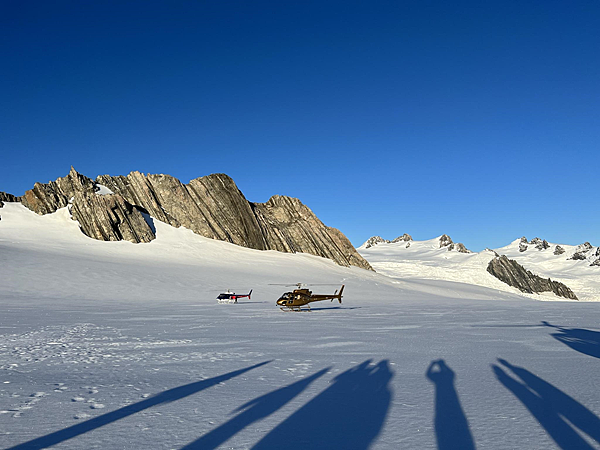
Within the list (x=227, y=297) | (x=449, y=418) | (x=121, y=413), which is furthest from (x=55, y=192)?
(x=449, y=418)

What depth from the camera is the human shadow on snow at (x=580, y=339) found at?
1138 cm

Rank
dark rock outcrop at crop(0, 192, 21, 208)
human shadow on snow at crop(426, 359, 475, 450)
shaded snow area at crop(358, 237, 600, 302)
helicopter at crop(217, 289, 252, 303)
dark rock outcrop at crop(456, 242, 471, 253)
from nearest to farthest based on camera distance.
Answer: human shadow on snow at crop(426, 359, 475, 450) < helicopter at crop(217, 289, 252, 303) < dark rock outcrop at crop(0, 192, 21, 208) < shaded snow area at crop(358, 237, 600, 302) < dark rock outcrop at crop(456, 242, 471, 253)

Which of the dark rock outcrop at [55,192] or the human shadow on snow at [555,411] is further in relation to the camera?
the dark rock outcrop at [55,192]

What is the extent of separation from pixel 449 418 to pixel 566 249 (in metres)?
164

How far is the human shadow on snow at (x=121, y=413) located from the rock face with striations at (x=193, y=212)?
47830 millimetres

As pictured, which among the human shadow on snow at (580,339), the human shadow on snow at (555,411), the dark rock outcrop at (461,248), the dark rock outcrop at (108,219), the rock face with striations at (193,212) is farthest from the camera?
the dark rock outcrop at (461,248)

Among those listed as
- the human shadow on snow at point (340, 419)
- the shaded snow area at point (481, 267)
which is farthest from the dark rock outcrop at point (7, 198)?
the human shadow on snow at point (340, 419)

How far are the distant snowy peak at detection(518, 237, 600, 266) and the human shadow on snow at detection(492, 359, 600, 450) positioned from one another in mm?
136765

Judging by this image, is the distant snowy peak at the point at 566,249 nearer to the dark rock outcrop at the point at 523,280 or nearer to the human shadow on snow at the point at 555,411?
the dark rock outcrop at the point at 523,280

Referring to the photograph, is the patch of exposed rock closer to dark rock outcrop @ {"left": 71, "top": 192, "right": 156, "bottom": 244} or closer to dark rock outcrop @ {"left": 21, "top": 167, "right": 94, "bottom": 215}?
dark rock outcrop @ {"left": 71, "top": 192, "right": 156, "bottom": 244}

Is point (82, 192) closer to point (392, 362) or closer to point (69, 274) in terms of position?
point (69, 274)

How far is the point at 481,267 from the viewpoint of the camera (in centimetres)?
8481

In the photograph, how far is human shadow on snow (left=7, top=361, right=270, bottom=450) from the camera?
484 centimetres

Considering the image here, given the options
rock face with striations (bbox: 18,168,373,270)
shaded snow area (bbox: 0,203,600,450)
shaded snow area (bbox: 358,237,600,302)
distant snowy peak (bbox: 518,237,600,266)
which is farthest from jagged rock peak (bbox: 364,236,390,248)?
shaded snow area (bbox: 0,203,600,450)
